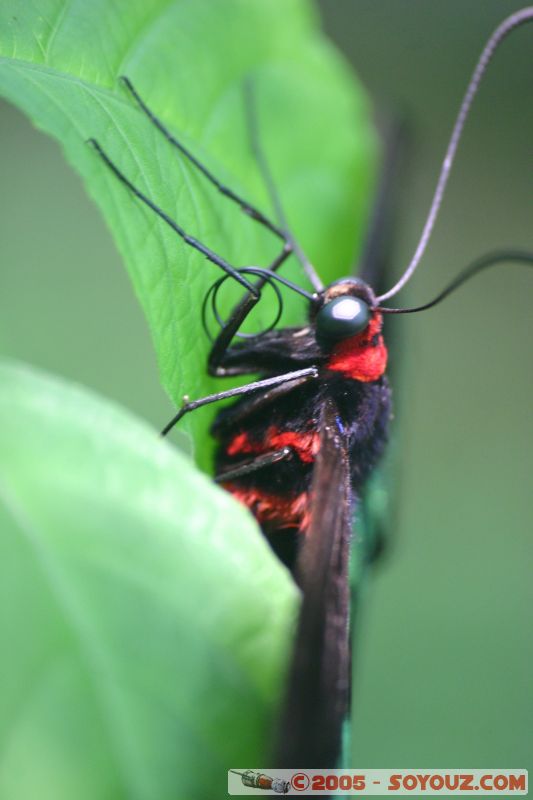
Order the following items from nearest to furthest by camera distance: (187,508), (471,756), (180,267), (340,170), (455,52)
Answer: (187,508)
(180,267)
(340,170)
(471,756)
(455,52)

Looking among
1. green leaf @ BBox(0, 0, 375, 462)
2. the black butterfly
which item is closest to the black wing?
the black butterfly

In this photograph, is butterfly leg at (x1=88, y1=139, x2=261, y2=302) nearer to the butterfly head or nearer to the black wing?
the butterfly head

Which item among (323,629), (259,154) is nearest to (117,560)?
(323,629)

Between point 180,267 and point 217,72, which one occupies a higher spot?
point 217,72

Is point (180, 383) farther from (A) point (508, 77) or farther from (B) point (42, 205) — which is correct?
(A) point (508, 77)

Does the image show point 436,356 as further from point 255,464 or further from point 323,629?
point 323,629

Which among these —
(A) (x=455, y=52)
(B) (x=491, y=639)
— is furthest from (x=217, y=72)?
(A) (x=455, y=52)
